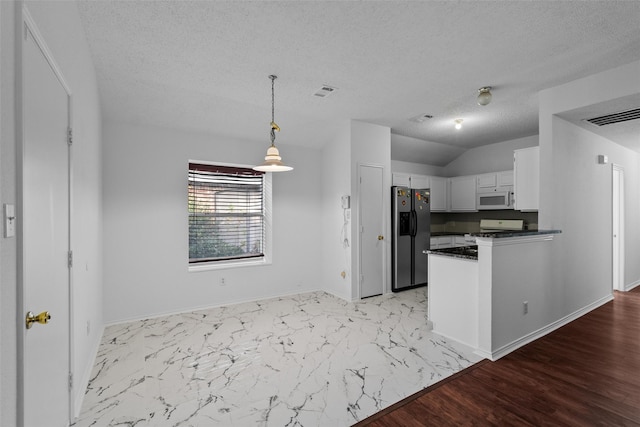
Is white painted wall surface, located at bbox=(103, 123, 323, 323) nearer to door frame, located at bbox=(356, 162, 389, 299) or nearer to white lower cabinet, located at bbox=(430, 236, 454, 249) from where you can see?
door frame, located at bbox=(356, 162, 389, 299)

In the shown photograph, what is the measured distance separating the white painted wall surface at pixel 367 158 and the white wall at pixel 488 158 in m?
2.67

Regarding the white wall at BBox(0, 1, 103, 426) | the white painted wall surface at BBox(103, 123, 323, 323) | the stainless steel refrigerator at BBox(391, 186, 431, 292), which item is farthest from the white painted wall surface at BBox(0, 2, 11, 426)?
the stainless steel refrigerator at BBox(391, 186, 431, 292)

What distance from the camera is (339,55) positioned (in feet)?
9.13

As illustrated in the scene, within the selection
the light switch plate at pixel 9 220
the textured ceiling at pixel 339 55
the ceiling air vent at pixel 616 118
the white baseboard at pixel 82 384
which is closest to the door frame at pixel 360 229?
the textured ceiling at pixel 339 55

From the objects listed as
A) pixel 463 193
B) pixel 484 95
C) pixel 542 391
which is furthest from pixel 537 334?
pixel 463 193

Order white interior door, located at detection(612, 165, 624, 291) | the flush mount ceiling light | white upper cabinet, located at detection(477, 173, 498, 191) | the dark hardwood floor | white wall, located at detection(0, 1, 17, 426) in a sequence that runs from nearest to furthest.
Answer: white wall, located at detection(0, 1, 17, 426) → the dark hardwood floor → the flush mount ceiling light → white interior door, located at detection(612, 165, 624, 291) → white upper cabinet, located at detection(477, 173, 498, 191)

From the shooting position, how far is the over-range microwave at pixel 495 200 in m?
5.63

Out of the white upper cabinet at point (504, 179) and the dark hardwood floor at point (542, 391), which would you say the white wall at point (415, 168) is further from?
the dark hardwood floor at point (542, 391)

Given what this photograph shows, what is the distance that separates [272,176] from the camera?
4891mm

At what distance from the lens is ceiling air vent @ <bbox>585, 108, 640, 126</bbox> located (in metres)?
3.39

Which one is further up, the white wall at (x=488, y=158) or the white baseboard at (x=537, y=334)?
the white wall at (x=488, y=158)

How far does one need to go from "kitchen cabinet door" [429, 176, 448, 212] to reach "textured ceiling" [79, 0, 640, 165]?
2.30 metres

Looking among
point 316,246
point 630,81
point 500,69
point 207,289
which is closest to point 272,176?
point 316,246

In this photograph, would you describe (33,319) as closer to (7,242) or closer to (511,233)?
(7,242)
